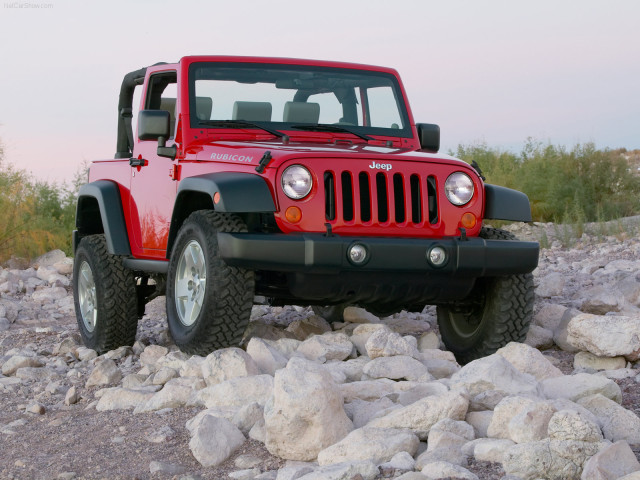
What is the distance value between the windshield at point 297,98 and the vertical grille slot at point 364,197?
3.44 feet

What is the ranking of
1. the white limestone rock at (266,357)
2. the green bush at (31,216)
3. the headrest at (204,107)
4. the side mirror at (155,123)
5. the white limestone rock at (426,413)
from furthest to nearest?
the green bush at (31,216) < the headrest at (204,107) < the side mirror at (155,123) < the white limestone rock at (266,357) < the white limestone rock at (426,413)

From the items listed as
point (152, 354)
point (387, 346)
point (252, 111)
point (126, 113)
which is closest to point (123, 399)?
point (152, 354)

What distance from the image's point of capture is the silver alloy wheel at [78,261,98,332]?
7.44 m

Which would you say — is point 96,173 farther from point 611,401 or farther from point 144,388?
point 611,401

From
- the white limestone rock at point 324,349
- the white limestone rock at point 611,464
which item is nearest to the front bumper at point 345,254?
the white limestone rock at point 324,349

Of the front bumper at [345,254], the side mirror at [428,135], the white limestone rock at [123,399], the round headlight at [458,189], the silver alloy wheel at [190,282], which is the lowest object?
the white limestone rock at [123,399]

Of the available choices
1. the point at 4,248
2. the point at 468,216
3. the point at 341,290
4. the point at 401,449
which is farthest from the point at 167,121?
the point at 4,248

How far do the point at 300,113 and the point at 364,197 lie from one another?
132 centimetres

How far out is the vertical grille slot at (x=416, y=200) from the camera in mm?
5648

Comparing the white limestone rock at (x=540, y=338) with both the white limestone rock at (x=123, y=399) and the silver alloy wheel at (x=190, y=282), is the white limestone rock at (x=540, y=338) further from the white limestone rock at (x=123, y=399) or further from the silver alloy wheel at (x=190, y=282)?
the white limestone rock at (x=123, y=399)

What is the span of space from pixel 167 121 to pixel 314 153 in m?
1.21

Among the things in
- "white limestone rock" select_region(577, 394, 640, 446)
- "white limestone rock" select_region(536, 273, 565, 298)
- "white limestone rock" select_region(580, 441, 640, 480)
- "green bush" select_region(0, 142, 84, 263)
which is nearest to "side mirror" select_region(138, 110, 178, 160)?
"white limestone rock" select_region(577, 394, 640, 446)

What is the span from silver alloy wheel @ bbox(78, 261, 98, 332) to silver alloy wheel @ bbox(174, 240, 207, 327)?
5.40ft

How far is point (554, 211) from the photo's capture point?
1789 centimetres
